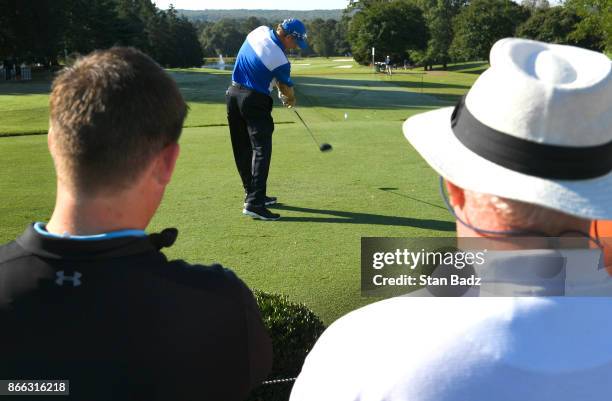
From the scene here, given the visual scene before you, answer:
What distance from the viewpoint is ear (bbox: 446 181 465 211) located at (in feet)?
5.03

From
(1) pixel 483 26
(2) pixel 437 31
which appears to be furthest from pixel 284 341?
(2) pixel 437 31

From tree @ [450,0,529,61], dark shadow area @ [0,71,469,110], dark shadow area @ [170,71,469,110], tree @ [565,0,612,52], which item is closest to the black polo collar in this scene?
dark shadow area @ [0,71,469,110]

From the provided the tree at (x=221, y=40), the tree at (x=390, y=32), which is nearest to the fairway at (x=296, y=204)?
the tree at (x=390, y=32)

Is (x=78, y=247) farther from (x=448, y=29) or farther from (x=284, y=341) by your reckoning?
(x=448, y=29)

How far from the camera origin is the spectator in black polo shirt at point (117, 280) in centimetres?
161

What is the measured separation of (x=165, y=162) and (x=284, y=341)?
5.74 ft

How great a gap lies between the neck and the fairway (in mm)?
2756

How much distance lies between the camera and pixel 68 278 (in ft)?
5.25

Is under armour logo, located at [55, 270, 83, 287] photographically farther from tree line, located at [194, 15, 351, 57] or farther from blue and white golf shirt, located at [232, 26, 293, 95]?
tree line, located at [194, 15, 351, 57]

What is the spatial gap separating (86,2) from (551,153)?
63.3m

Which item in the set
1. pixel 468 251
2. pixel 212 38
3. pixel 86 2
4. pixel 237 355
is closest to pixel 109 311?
pixel 237 355

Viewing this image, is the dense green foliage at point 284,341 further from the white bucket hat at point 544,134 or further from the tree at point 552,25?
the tree at point 552,25

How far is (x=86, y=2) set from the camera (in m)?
59.5

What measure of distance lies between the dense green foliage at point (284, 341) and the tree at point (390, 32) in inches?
2699
